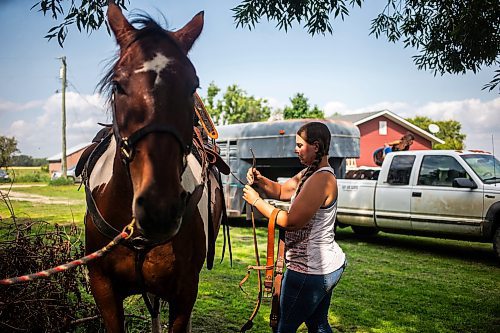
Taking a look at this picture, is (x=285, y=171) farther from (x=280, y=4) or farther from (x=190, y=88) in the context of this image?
(x=190, y=88)

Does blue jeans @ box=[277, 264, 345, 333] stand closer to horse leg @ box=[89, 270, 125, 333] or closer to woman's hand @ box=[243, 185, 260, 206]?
woman's hand @ box=[243, 185, 260, 206]

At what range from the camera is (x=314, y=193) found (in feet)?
8.80

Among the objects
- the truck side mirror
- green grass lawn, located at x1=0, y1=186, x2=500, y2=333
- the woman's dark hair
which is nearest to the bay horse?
the woman's dark hair

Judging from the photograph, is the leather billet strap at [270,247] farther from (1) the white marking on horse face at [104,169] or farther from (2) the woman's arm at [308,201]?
(1) the white marking on horse face at [104,169]

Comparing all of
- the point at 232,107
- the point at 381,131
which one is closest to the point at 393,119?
the point at 381,131

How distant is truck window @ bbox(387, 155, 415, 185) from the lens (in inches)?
367

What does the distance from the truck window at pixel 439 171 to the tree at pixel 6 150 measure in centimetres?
767

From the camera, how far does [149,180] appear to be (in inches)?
68.1

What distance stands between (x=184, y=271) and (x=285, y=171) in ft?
32.6

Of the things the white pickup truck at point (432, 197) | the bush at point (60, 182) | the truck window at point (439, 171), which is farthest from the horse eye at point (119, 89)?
the bush at point (60, 182)

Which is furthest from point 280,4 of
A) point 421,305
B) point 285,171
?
point 285,171

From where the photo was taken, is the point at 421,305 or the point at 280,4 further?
the point at 421,305

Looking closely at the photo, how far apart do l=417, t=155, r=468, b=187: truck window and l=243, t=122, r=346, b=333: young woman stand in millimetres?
6654

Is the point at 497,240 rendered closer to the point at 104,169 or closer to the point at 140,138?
the point at 104,169
